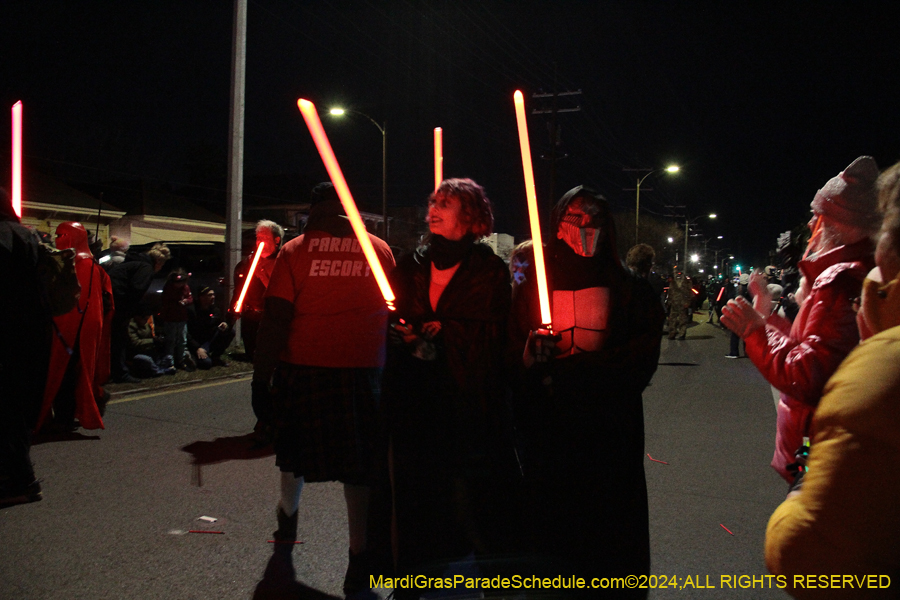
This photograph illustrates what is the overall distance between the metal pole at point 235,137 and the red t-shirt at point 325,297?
28.7 ft

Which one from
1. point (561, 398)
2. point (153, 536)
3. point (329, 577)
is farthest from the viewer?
point (153, 536)

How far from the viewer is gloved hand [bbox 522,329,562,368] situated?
2.47 meters

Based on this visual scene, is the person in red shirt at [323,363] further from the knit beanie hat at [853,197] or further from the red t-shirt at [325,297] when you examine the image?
the knit beanie hat at [853,197]

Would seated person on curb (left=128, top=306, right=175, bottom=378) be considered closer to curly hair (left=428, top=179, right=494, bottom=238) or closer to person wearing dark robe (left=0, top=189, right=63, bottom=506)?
person wearing dark robe (left=0, top=189, right=63, bottom=506)

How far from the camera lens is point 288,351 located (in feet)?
10.8

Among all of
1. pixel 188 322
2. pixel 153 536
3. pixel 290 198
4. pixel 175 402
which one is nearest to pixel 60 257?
pixel 153 536

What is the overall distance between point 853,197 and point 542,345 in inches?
52.3

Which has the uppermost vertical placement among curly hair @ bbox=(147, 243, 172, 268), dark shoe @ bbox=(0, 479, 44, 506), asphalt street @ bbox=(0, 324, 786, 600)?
curly hair @ bbox=(147, 243, 172, 268)

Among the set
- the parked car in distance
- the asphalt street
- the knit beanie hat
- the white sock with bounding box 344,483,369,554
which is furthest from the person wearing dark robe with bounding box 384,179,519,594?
the parked car in distance

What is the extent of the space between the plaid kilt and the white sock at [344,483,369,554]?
6cm

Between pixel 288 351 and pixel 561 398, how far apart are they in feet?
4.74

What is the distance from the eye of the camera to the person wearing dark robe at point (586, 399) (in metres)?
2.59

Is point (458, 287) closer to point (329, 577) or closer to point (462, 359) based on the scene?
point (462, 359)

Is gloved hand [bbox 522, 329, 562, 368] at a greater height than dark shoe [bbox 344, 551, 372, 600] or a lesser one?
greater
